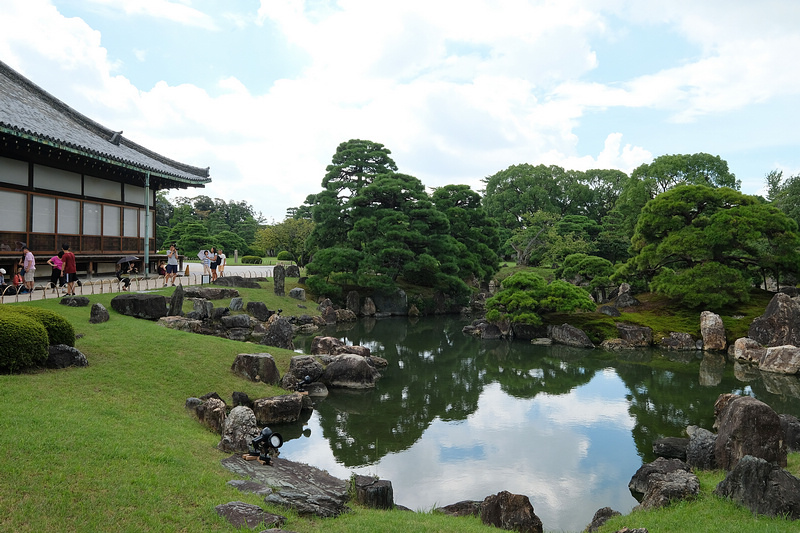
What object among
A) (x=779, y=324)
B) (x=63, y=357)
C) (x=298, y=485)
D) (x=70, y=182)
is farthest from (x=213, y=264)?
(x=779, y=324)

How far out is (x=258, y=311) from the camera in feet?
68.8

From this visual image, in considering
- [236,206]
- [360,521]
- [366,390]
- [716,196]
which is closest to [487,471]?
[360,521]

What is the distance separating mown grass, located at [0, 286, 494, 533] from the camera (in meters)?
4.70

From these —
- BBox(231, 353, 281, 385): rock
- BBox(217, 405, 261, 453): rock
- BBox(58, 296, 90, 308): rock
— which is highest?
BBox(58, 296, 90, 308): rock

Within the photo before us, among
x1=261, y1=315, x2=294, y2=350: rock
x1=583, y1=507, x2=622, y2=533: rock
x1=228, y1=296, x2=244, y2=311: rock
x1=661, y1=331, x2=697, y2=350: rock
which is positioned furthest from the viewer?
x1=228, y1=296, x2=244, y2=311: rock

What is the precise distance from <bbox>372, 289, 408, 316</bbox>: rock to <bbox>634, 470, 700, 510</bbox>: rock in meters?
22.7

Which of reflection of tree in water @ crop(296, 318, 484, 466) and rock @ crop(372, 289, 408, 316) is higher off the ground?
rock @ crop(372, 289, 408, 316)

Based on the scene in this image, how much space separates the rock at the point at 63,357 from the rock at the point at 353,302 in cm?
1868

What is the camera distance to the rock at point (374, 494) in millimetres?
6488

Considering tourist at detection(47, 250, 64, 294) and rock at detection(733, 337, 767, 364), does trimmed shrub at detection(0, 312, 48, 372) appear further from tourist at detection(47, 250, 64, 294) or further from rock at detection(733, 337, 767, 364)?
rock at detection(733, 337, 767, 364)

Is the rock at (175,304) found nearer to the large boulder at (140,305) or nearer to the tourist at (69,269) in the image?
the large boulder at (140,305)

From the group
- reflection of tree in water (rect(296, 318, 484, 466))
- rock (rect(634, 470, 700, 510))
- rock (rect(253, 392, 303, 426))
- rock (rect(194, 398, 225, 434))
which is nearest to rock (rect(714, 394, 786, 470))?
rock (rect(634, 470, 700, 510))

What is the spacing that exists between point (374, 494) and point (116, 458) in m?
3.14

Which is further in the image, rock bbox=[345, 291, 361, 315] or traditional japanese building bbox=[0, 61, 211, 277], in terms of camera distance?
rock bbox=[345, 291, 361, 315]
